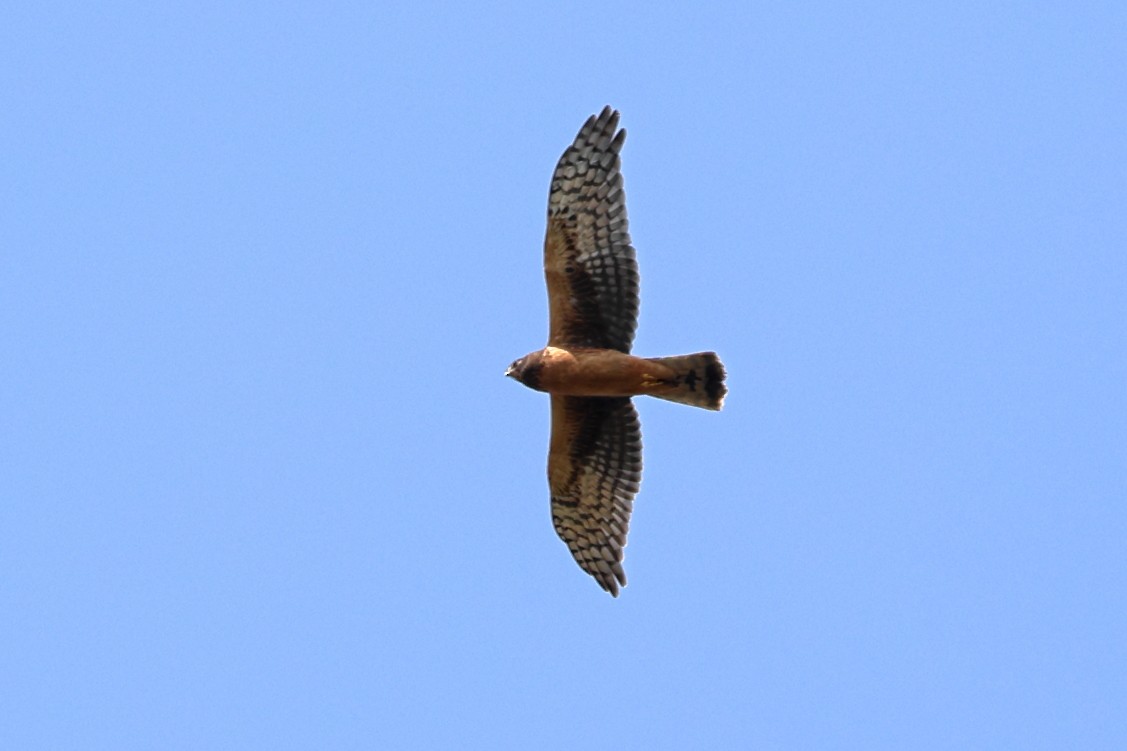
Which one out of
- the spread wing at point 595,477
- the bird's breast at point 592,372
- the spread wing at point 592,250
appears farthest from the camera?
the spread wing at point 595,477

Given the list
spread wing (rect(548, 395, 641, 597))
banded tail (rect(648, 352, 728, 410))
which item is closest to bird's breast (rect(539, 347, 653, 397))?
banded tail (rect(648, 352, 728, 410))

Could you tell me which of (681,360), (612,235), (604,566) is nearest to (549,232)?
(612,235)

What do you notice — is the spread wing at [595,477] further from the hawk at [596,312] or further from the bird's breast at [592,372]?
the bird's breast at [592,372]

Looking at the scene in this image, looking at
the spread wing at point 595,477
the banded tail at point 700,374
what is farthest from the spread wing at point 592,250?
the spread wing at point 595,477

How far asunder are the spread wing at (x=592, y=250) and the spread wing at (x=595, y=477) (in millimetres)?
819

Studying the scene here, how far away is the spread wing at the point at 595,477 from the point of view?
19.0 meters

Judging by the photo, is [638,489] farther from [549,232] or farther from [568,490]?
[549,232]

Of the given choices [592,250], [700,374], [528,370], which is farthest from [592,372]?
[592,250]

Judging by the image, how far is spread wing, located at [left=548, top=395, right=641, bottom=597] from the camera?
18984 millimetres

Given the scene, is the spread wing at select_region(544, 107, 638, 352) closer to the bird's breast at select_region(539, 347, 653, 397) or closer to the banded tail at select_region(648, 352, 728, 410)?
the bird's breast at select_region(539, 347, 653, 397)

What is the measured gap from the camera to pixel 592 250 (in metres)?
18.3

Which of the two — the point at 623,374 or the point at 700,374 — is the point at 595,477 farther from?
the point at 700,374

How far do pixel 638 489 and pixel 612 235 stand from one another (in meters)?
2.65

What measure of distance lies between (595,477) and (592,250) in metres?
2.39
